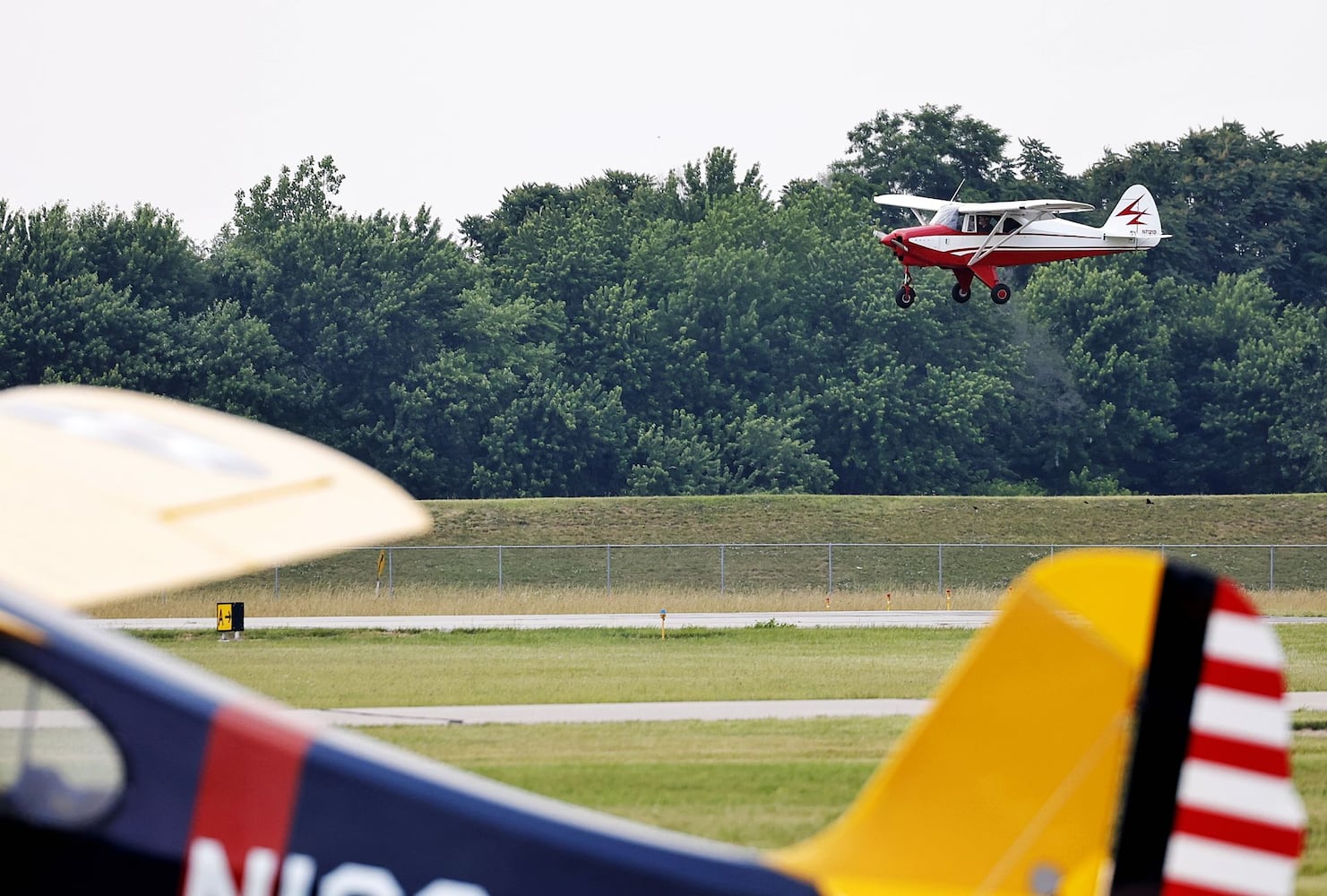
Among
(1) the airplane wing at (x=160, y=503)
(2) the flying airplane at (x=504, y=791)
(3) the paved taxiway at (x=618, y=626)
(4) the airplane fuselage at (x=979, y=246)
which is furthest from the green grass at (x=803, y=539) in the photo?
(2) the flying airplane at (x=504, y=791)

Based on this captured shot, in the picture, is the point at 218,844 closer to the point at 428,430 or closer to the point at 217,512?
the point at 217,512

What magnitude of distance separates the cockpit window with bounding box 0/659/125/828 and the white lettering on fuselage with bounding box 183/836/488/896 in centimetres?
30

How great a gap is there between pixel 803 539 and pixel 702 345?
2727 cm

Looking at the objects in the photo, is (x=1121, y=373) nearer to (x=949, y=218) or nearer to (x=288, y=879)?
(x=949, y=218)

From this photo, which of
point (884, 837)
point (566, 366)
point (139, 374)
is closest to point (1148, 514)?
point (566, 366)

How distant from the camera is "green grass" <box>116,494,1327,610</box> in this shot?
2141 inches

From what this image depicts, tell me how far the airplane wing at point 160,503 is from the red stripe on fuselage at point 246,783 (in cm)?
55

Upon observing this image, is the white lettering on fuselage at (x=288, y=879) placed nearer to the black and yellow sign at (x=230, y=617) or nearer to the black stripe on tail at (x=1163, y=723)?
the black stripe on tail at (x=1163, y=723)

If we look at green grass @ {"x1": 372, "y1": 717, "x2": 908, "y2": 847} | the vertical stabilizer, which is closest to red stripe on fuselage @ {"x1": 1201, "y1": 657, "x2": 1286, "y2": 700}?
green grass @ {"x1": 372, "y1": 717, "x2": 908, "y2": 847}

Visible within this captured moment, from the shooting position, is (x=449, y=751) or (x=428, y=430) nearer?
(x=449, y=751)

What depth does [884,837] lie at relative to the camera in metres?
4.96

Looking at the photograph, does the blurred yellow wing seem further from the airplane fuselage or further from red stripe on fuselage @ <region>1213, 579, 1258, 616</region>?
the airplane fuselage

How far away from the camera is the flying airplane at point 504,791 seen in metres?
4.58

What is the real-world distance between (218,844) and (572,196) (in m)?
97.0
